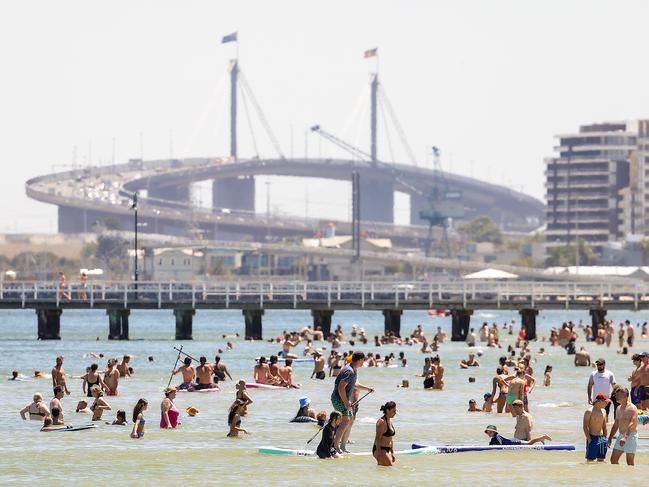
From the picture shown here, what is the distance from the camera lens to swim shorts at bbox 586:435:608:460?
Result: 122 feet

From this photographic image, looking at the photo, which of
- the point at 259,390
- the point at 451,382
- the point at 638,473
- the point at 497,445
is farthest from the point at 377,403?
the point at 638,473

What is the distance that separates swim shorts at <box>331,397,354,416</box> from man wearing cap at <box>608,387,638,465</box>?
17.4 feet

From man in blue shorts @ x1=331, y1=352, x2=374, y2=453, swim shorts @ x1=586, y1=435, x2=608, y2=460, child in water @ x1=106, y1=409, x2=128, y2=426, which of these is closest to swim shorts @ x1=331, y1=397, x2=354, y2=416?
man in blue shorts @ x1=331, y1=352, x2=374, y2=453

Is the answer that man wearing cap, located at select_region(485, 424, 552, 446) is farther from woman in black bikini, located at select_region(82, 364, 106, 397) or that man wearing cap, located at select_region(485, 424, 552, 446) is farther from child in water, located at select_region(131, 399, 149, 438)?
woman in black bikini, located at select_region(82, 364, 106, 397)

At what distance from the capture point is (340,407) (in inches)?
1460

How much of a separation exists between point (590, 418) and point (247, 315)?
64.4 metres

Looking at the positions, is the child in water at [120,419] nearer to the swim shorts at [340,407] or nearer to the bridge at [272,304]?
the swim shorts at [340,407]

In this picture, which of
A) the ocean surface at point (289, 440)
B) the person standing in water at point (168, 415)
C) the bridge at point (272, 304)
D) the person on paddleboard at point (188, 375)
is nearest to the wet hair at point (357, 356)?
the ocean surface at point (289, 440)

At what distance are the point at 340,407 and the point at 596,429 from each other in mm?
5139

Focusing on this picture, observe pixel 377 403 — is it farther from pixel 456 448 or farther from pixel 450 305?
pixel 450 305

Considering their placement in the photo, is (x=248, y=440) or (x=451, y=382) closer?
(x=248, y=440)

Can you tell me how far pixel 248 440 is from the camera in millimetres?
44250

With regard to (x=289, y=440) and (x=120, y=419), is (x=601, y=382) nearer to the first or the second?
(x=289, y=440)

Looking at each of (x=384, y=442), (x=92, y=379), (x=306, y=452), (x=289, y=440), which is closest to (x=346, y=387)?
(x=384, y=442)
